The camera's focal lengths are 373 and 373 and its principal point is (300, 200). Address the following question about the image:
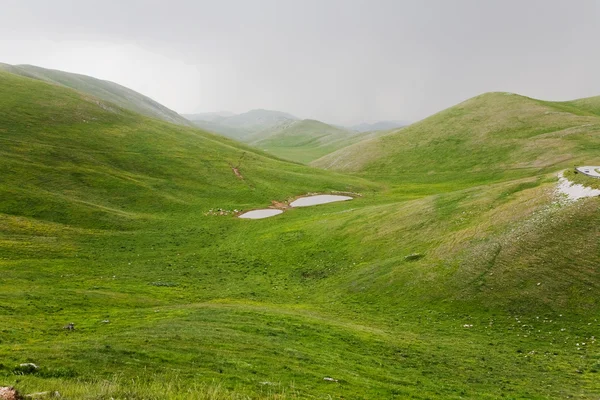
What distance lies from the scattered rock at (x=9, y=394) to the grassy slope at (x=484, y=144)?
111372mm

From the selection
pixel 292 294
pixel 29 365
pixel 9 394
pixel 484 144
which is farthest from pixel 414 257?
pixel 484 144

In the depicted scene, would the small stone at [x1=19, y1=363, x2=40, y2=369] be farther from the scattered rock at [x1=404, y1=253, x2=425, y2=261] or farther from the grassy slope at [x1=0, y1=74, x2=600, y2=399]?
the scattered rock at [x1=404, y1=253, x2=425, y2=261]

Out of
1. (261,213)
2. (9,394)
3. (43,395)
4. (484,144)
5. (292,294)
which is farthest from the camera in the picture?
(484,144)

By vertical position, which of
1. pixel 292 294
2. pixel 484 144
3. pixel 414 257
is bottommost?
pixel 292 294

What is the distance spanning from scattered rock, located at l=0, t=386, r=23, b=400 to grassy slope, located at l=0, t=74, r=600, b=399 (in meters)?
1.30

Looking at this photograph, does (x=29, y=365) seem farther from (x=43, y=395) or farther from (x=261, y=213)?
(x=261, y=213)

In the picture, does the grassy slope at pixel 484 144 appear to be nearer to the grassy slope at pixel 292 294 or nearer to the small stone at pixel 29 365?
the grassy slope at pixel 292 294

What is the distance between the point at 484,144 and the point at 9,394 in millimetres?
142305

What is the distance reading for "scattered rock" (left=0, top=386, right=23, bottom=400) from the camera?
12977mm

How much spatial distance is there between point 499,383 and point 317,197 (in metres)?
75.9

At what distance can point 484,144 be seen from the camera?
13112 centimetres

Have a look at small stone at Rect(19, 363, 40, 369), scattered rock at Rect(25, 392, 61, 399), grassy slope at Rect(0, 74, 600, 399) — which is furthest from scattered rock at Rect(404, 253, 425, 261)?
scattered rock at Rect(25, 392, 61, 399)

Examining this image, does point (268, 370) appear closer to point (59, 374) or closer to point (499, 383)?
point (59, 374)

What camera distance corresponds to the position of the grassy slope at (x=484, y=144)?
10900cm
